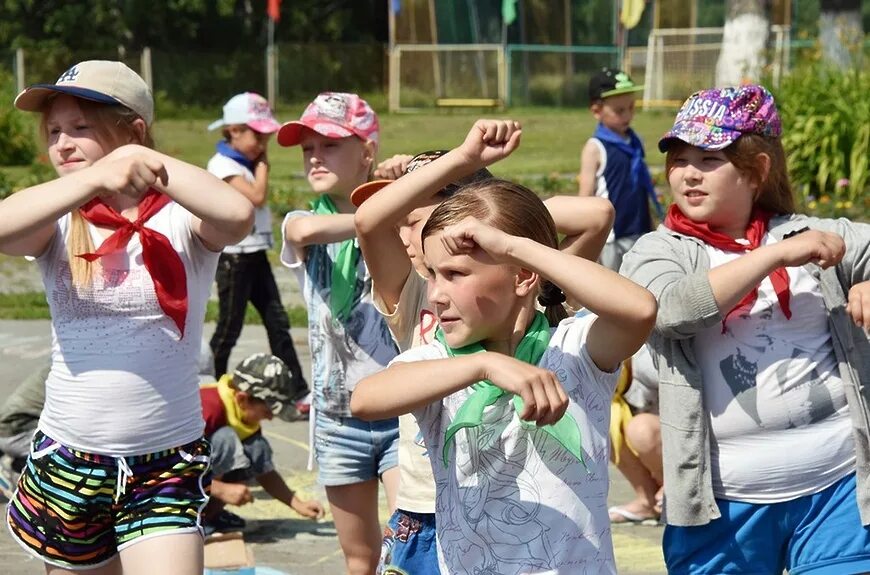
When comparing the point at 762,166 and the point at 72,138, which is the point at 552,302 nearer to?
the point at 762,166

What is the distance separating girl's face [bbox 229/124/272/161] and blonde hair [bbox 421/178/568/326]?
5993 mm

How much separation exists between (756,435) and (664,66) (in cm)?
3109

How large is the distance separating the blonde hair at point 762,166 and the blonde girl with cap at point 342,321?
1.35 metres

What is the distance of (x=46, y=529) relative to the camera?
3691 millimetres

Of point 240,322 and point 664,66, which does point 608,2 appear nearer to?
point 664,66

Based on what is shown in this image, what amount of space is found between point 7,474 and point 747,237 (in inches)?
152

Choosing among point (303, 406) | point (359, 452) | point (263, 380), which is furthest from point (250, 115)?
point (359, 452)

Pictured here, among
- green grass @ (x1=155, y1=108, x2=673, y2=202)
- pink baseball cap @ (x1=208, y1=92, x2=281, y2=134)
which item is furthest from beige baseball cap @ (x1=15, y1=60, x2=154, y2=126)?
green grass @ (x1=155, y1=108, x2=673, y2=202)

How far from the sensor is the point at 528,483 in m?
2.99

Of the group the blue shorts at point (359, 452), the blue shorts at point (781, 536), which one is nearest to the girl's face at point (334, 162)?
the blue shorts at point (359, 452)

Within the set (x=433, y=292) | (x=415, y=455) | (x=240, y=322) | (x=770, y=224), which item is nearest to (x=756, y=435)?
(x=770, y=224)

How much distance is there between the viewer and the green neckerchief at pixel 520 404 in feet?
9.52

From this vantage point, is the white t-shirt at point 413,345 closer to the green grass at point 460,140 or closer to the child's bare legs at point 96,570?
the child's bare legs at point 96,570

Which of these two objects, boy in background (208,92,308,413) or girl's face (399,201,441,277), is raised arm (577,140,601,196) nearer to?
boy in background (208,92,308,413)
